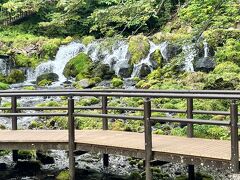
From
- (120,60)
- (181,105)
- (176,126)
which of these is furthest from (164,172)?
(120,60)

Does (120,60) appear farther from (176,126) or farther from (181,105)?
(176,126)

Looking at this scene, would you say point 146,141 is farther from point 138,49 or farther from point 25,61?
point 25,61

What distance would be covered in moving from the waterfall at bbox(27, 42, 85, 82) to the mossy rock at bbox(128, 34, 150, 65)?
3.47 meters

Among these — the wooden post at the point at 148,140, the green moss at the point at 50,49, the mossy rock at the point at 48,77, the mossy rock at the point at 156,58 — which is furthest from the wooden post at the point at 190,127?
the green moss at the point at 50,49

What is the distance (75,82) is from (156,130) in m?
10.5

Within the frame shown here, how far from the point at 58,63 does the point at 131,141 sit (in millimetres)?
18535

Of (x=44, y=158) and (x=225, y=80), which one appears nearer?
(x=44, y=158)

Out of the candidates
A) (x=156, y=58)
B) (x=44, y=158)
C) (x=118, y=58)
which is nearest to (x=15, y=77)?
(x=118, y=58)

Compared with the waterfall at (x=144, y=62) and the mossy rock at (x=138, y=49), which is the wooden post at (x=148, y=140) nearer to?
the waterfall at (x=144, y=62)

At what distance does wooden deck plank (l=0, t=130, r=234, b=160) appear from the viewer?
24.1 feet

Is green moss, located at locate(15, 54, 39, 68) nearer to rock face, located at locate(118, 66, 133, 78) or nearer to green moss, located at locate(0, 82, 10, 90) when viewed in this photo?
green moss, located at locate(0, 82, 10, 90)

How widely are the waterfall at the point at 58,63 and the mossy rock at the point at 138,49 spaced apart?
3.47 meters

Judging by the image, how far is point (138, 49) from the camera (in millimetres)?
24344

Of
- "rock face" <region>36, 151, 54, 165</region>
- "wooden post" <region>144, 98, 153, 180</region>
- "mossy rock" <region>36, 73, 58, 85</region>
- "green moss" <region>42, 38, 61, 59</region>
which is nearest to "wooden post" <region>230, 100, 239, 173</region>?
"wooden post" <region>144, 98, 153, 180</region>
